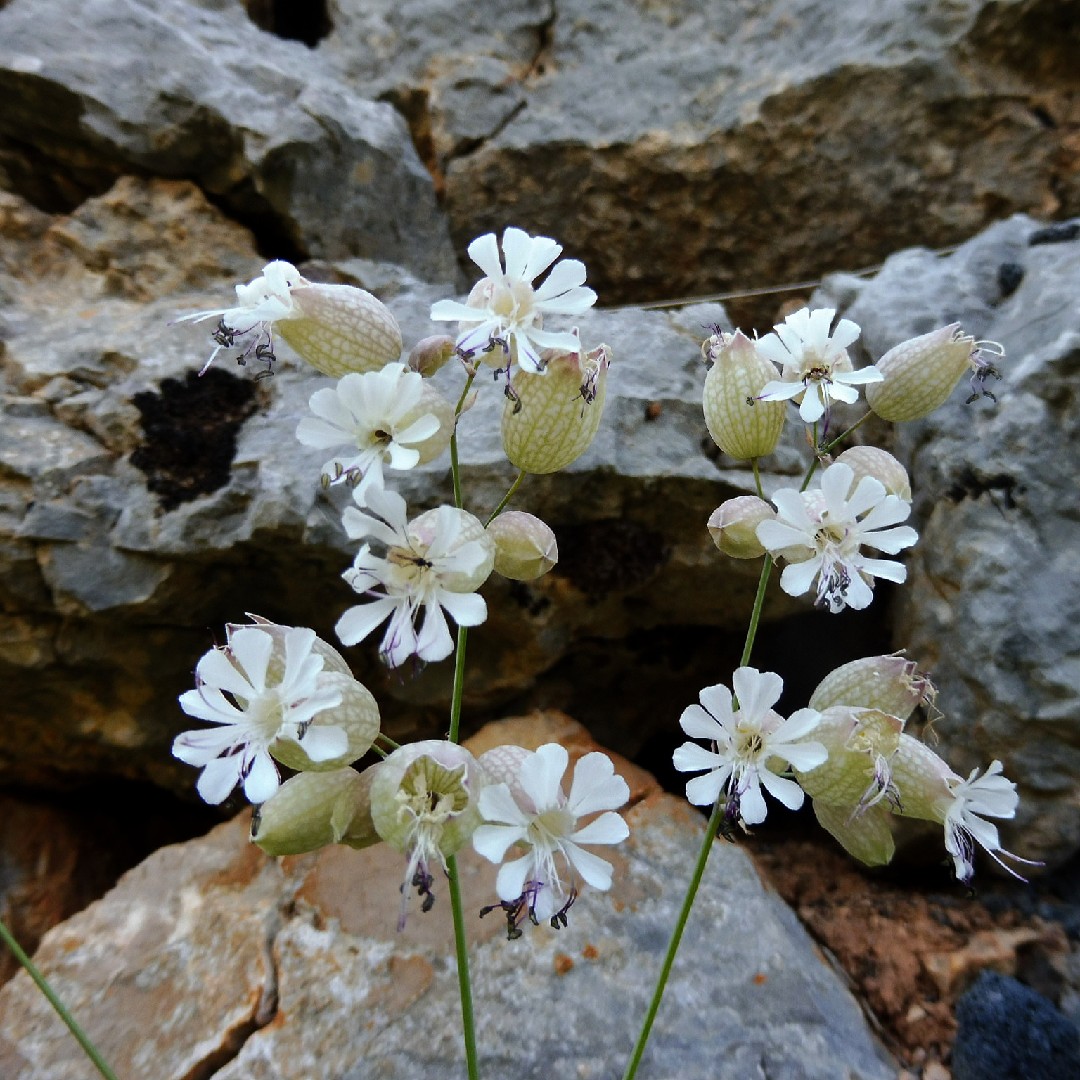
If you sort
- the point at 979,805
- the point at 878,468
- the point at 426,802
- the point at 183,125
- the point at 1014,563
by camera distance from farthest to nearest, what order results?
the point at 183,125, the point at 1014,563, the point at 878,468, the point at 979,805, the point at 426,802

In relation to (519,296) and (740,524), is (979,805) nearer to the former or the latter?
(740,524)

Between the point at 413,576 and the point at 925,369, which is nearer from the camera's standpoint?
the point at 413,576

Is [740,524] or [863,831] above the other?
[740,524]

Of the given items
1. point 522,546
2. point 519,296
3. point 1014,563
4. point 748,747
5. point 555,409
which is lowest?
point 1014,563

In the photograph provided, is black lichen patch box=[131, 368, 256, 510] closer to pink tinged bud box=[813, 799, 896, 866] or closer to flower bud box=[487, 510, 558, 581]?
flower bud box=[487, 510, 558, 581]

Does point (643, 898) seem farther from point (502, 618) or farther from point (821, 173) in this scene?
point (821, 173)

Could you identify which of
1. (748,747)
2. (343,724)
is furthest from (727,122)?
(343,724)
